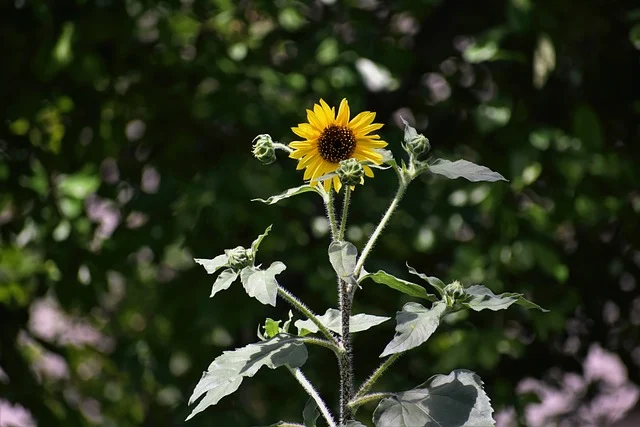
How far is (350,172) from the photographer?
0.86 meters

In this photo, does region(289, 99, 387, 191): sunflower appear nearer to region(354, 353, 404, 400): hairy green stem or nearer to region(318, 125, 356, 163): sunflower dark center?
region(318, 125, 356, 163): sunflower dark center

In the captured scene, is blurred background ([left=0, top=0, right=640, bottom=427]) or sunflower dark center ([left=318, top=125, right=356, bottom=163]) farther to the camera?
blurred background ([left=0, top=0, right=640, bottom=427])

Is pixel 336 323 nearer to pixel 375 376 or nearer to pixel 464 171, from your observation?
pixel 375 376

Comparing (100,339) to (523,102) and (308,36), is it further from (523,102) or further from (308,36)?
(523,102)

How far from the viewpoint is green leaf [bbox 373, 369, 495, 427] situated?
2.68 feet

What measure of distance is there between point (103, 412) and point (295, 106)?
1.44 meters

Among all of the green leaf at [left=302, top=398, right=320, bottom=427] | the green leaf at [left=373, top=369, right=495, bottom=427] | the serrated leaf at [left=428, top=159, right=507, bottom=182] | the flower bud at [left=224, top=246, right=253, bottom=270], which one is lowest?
the green leaf at [left=302, top=398, right=320, bottom=427]

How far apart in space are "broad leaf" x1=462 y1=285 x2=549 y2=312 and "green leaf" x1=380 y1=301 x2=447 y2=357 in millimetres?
29

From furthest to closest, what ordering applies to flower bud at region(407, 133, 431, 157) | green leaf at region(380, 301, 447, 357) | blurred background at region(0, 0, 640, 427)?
blurred background at region(0, 0, 640, 427) → flower bud at region(407, 133, 431, 157) → green leaf at region(380, 301, 447, 357)

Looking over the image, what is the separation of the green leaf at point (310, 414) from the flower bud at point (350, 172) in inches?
9.1

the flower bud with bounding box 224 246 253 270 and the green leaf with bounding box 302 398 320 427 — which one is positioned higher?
the flower bud with bounding box 224 246 253 270

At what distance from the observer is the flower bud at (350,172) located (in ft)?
2.83

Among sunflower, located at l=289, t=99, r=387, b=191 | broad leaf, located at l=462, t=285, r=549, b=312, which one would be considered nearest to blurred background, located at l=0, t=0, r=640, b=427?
sunflower, located at l=289, t=99, r=387, b=191

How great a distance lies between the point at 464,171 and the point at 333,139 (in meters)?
0.16
